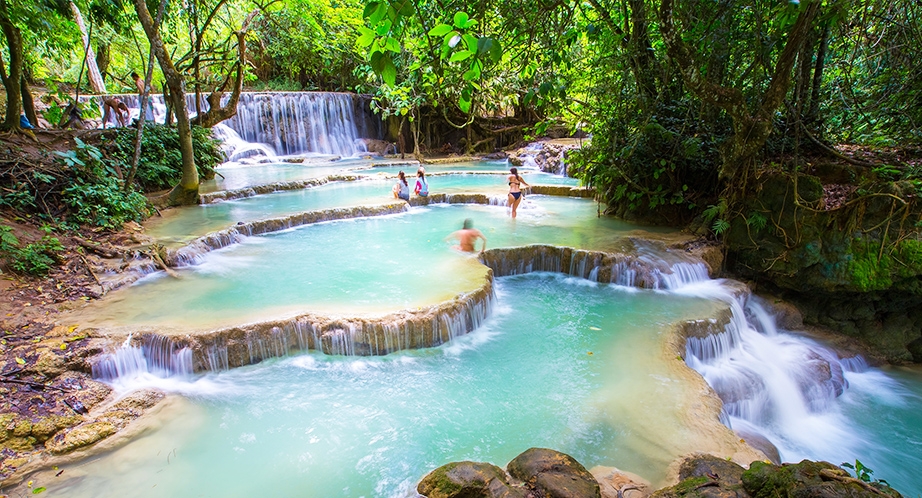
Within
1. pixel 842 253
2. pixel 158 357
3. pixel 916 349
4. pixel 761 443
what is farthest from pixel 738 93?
pixel 158 357

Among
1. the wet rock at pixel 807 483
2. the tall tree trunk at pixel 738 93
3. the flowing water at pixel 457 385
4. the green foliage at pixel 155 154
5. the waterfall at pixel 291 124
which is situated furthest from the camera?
the waterfall at pixel 291 124

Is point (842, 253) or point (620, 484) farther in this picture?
point (842, 253)

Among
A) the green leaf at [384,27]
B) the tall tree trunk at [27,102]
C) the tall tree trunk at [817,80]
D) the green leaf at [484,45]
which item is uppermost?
the tall tree trunk at [27,102]

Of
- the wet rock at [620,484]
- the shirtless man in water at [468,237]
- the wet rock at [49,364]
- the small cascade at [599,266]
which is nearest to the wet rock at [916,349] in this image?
the small cascade at [599,266]

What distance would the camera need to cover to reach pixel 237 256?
23.5ft

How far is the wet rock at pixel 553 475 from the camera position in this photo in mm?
2654

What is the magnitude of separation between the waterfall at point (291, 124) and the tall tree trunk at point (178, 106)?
338 inches

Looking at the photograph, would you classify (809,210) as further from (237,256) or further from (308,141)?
(308,141)

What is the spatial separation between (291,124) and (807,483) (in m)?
21.2

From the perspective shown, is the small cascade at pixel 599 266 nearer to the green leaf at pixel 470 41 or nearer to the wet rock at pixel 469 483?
the wet rock at pixel 469 483

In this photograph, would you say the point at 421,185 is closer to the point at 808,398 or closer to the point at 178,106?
the point at 178,106

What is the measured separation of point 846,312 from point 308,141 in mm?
19747

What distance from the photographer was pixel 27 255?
5527mm

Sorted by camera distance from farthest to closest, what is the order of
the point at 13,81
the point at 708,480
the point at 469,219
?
the point at 469,219 < the point at 13,81 < the point at 708,480
